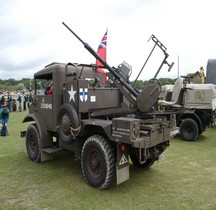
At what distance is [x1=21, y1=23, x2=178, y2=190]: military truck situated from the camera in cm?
424

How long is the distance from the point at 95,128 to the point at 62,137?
75cm

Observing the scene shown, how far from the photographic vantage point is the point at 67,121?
489 cm

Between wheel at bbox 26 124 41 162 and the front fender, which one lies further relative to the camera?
wheel at bbox 26 124 41 162

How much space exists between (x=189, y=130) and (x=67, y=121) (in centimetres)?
582

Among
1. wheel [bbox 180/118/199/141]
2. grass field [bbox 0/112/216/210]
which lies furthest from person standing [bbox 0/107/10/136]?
wheel [bbox 180/118/199/141]

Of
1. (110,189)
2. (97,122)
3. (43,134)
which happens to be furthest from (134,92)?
(43,134)

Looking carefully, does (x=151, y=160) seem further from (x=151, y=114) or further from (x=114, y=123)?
(x=114, y=123)

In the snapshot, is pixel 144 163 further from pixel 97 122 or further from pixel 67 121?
pixel 67 121

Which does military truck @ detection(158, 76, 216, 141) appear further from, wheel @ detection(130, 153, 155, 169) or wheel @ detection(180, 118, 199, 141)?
wheel @ detection(130, 153, 155, 169)

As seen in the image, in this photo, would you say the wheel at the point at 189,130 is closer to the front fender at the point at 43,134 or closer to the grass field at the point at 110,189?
the grass field at the point at 110,189

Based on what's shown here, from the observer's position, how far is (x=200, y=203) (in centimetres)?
401

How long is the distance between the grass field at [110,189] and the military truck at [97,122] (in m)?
0.28

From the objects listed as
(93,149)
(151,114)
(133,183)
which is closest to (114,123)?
(93,149)

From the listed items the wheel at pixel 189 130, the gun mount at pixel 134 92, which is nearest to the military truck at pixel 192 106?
the wheel at pixel 189 130
